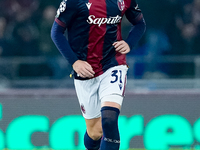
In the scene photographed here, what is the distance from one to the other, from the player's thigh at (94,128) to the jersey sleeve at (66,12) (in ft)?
2.78

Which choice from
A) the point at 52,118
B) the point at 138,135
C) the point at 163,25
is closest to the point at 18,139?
the point at 52,118

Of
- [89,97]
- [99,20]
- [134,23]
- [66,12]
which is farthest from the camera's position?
[134,23]

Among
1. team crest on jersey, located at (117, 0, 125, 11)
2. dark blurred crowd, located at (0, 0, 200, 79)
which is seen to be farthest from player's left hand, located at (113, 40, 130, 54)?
dark blurred crowd, located at (0, 0, 200, 79)

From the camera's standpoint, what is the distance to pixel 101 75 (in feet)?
10.2

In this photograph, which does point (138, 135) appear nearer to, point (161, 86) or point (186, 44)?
point (161, 86)

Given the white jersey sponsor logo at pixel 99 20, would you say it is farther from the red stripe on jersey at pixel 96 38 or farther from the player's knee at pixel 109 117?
the player's knee at pixel 109 117

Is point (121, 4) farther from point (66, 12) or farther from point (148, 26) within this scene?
point (148, 26)

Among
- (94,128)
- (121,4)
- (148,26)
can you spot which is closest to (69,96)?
(94,128)

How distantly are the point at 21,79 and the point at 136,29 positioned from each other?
2037 millimetres

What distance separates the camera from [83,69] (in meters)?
2.95

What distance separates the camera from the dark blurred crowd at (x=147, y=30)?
550cm

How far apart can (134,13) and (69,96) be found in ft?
5.26

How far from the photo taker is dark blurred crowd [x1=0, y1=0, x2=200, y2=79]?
550cm

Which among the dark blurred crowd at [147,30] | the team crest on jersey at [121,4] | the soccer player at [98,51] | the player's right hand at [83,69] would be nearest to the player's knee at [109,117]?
the soccer player at [98,51]
